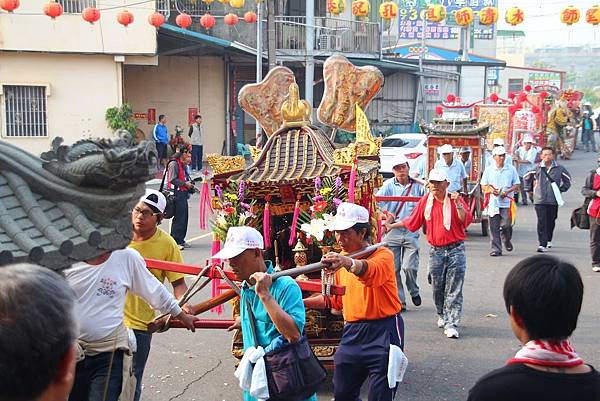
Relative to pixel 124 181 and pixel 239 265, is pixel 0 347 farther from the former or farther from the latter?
pixel 239 265

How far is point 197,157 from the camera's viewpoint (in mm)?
26797

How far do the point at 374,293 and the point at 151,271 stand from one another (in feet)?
5.75

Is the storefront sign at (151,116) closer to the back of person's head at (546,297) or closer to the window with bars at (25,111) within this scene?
the window with bars at (25,111)

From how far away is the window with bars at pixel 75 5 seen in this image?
82.0 ft

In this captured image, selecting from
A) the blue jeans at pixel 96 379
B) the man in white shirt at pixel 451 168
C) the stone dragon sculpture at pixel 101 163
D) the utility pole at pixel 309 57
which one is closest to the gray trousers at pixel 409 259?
the man in white shirt at pixel 451 168

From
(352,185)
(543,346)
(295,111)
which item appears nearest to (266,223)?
(352,185)

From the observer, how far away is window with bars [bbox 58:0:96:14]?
2498 cm

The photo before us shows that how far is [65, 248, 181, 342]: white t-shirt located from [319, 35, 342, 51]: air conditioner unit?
2563 cm

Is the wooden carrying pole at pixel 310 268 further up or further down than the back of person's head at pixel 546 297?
further down

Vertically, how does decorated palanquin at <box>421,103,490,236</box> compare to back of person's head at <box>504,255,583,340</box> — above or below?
below

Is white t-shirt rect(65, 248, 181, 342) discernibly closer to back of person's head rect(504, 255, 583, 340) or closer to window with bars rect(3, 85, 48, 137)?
back of person's head rect(504, 255, 583, 340)

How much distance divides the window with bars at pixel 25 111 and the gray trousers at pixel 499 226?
1603 centimetres

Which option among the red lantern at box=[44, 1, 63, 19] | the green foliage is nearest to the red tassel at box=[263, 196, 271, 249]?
the red lantern at box=[44, 1, 63, 19]

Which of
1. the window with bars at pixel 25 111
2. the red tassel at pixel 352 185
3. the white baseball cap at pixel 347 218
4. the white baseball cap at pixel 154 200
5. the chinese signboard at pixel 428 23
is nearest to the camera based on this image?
the white baseball cap at pixel 347 218
